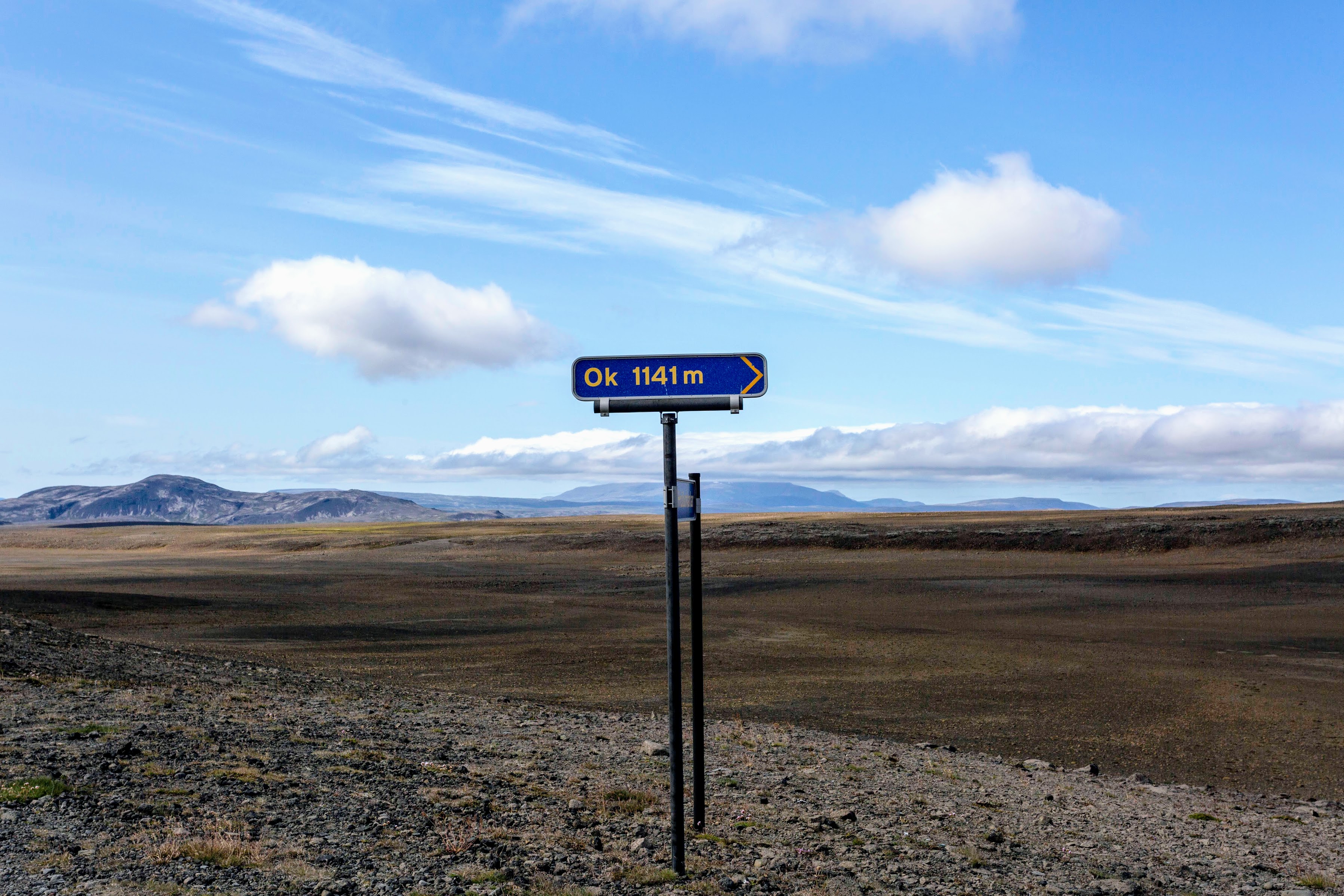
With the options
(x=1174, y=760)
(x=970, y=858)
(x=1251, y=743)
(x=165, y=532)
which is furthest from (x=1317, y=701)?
(x=165, y=532)

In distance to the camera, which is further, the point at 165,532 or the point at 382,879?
the point at 165,532

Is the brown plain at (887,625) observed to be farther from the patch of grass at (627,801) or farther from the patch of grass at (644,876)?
the patch of grass at (644,876)

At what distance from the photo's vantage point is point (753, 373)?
668cm

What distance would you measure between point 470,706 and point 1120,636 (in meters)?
21.6

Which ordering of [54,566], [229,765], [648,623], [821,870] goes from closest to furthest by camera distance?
[821,870] → [229,765] → [648,623] → [54,566]

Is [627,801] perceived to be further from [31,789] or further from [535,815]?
[31,789]

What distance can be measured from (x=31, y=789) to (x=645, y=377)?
589 cm

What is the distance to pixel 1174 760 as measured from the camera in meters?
15.1

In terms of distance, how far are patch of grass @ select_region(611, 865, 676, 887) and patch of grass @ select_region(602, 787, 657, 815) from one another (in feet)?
5.24

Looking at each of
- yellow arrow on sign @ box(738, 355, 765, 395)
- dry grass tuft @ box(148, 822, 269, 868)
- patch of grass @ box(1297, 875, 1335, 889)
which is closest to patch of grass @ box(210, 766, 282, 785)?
dry grass tuft @ box(148, 822, 269, 868)

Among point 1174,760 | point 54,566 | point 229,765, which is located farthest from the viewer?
point 54,566

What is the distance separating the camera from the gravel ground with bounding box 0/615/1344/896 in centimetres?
680

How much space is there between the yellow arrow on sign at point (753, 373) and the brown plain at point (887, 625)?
11.0m

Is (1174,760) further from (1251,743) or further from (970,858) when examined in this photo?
(970,858)
